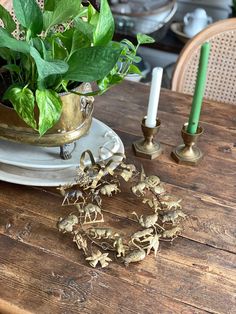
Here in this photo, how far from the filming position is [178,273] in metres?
0.83

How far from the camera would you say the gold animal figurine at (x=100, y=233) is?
873mm

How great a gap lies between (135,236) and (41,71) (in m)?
0.33

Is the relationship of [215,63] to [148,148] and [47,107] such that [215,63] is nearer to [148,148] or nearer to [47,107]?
[148,148]

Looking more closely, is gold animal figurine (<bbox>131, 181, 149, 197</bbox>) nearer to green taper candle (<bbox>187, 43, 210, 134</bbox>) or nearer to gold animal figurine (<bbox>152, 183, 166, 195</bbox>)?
gold animal figurine (<bbox>152, 183, 166, 195</bbox>)

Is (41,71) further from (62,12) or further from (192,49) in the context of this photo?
(192,49)

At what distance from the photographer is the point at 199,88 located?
1023 millimetres

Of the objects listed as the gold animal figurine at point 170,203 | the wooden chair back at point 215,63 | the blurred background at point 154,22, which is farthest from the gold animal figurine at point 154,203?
the blurred background at point 154,22

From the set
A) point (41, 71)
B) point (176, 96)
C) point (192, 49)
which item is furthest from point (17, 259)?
point (192, 49)

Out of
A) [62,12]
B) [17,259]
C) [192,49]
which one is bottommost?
[17,259]

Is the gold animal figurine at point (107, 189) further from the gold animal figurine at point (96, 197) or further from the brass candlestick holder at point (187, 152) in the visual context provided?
the brass candlestick holder at point (187, 152)

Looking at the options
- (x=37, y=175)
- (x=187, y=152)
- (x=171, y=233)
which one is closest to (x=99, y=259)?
(x=171, y=233)

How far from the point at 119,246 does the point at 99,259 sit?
43 mm

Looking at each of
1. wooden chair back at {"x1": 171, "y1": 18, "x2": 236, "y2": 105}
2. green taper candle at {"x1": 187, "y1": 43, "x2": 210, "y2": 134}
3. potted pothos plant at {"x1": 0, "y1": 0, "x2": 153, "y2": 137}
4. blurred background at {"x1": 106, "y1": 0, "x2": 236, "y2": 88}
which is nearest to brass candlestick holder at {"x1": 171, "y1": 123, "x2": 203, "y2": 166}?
green taper candle at {"x1": 187, "y1": 43, "x2": 210, "y2": 134}

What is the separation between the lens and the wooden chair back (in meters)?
1.50
